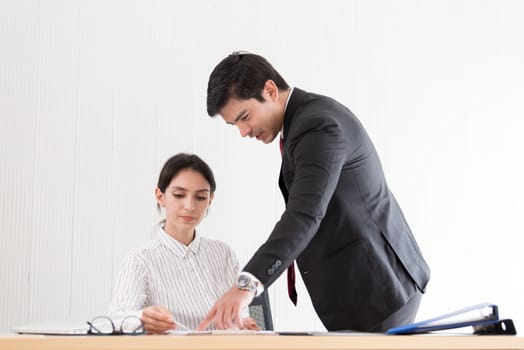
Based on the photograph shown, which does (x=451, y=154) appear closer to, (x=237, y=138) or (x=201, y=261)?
(x=237, y=138)

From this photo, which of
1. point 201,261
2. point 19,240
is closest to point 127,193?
point 19,240

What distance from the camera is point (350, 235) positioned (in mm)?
1541

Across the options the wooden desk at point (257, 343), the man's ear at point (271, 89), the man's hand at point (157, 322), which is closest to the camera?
the wooden desk at point (257, 343)

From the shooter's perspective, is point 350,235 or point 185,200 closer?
point 350,235

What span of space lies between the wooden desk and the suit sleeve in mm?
361

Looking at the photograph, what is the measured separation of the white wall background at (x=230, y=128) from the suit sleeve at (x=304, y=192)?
3.96 feet

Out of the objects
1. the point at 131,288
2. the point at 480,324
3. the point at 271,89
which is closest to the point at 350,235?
the point at 271,89

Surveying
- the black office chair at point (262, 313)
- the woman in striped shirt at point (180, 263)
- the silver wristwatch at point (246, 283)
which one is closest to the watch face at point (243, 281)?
the silver wristwatch at point (246, 283)

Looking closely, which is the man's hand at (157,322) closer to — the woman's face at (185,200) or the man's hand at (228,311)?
the man's hand at (228,311)

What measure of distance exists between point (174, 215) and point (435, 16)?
154cm

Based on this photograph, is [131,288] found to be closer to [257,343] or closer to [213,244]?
[213,244]

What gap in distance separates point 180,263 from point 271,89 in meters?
0.67

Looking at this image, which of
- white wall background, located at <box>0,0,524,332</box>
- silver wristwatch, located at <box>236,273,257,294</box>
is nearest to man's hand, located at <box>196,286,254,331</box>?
→ silver wristwatch, located at <box>236,273,257,294</box>

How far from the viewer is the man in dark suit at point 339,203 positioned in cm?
148
